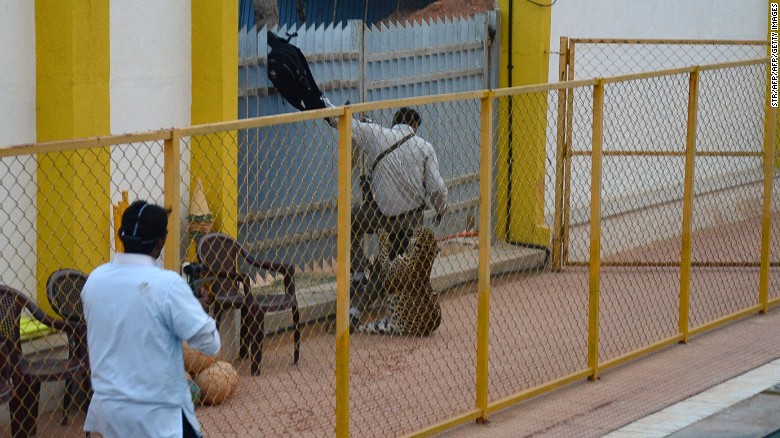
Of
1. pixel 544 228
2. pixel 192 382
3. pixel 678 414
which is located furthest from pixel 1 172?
pixel 544 228

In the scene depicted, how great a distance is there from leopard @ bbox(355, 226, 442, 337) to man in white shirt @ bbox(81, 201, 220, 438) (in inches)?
181

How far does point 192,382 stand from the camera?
7.73 m

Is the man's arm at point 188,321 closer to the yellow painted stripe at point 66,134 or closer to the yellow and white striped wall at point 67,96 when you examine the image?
the yellow and white striped wall at point 67,96

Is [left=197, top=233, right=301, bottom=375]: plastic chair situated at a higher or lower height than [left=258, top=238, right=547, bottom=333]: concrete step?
higher

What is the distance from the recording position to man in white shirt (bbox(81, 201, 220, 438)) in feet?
15.8

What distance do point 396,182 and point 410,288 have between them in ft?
2.54

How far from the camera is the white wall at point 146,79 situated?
28.1 ft

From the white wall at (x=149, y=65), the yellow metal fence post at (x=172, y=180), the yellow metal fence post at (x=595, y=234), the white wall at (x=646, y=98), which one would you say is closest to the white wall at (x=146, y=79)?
the white wall at (x=149, y=65)

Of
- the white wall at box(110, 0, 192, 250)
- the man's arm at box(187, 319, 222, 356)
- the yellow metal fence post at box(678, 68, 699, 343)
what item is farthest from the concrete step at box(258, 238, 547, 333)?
the man's arm at box(187, 319, 222, 356)

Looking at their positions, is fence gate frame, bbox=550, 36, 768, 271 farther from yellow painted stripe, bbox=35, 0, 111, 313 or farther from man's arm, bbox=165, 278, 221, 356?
man's arm, bbox=165, 278, 221, 356

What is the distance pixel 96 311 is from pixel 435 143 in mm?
7135

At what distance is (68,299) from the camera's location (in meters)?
7.28

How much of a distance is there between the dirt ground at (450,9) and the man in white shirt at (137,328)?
802cm

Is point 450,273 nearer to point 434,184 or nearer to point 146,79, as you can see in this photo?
point 434,184
